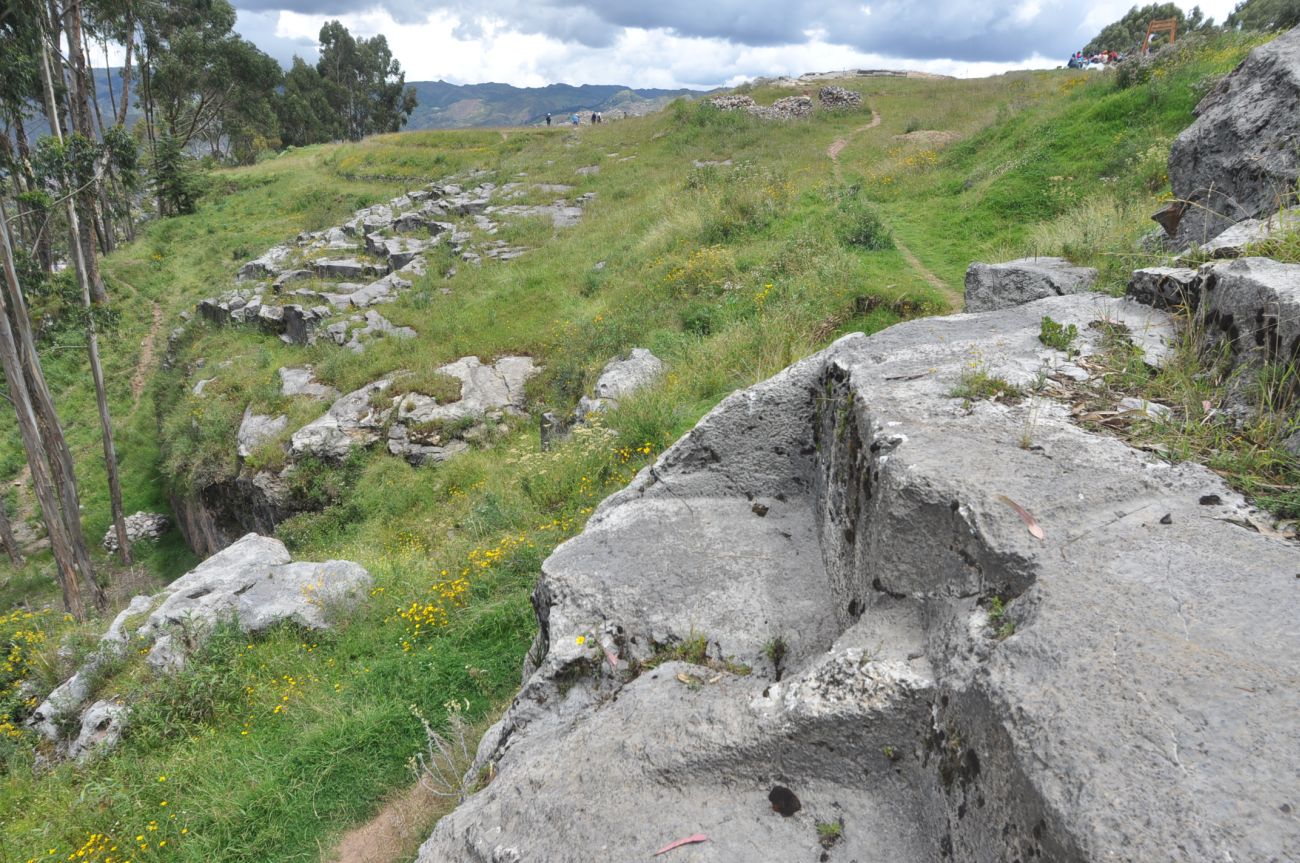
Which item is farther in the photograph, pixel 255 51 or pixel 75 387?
pixel 255 51

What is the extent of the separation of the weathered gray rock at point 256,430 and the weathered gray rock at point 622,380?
28.1ft

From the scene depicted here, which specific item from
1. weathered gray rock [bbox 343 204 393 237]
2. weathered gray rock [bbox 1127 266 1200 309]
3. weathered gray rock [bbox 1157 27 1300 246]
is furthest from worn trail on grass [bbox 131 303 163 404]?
weathered gray rock [bbox 1157 27 1300 246]

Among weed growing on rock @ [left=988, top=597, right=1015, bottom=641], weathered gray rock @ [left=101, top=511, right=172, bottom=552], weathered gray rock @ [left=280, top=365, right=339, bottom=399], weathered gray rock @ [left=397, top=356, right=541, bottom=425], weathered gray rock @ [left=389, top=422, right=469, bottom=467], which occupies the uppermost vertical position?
weed growing on rock @ [left=988, top=597, right=1015, bottom=641]

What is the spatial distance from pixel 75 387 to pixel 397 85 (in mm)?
57095

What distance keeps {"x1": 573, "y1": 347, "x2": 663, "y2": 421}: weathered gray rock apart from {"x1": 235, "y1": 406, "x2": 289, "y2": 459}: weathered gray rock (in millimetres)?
8564

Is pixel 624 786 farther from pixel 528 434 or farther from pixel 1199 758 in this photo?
pixel 528 434

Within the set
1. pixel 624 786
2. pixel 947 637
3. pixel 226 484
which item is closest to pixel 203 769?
pixel 624 786

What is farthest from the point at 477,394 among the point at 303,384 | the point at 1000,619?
the point at 1000,619

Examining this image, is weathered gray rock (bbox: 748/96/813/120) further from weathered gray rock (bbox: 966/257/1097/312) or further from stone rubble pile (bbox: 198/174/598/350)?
weathered gray rock (bbox: 966/257/1097/312)

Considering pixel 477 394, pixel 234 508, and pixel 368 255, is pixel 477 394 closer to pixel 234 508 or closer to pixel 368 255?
pixel 234 508

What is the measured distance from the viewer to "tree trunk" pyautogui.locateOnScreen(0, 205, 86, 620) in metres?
13.2

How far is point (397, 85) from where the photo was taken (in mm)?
70812

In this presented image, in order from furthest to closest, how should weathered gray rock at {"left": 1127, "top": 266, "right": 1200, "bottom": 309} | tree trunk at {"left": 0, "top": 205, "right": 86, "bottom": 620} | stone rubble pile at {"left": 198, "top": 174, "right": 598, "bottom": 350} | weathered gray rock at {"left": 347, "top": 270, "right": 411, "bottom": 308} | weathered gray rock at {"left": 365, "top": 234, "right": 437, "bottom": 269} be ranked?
weathered gray rock at {"left": 365, "top": 234, "right": 437, "bottom": 269} → stone rubble pile at {"left": 198, "top": 174, "right": 598, "bottom": 350} → weathered gray rock at {"left": 347, "top": 270, "right": 411, "bottom": 308} → tree trunk at {"left": 0, "top": 205, "right": 86, "bottom": 620} → weathered gray rock at {"left": 1127, "top": 266, "right": 1200, "bottom": 309}

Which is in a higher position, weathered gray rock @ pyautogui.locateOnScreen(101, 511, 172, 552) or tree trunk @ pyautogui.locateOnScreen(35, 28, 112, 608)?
tree trunk @ pyautogui.locateOnScreen(35, 28, 112, 608)
